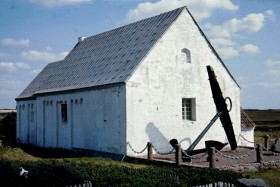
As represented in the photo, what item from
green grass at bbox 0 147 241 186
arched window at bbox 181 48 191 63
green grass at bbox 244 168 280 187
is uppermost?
arched window at bbox 181 48 191 63

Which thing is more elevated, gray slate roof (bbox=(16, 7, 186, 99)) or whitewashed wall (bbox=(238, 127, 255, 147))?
gray slate roof (bbox=(16, 7, 186, 99))

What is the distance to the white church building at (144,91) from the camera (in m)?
23.9

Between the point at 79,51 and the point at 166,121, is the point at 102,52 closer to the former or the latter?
the point at 79,51

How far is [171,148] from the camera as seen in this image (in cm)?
2523

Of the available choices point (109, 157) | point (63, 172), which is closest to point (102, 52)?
point (109, 157)

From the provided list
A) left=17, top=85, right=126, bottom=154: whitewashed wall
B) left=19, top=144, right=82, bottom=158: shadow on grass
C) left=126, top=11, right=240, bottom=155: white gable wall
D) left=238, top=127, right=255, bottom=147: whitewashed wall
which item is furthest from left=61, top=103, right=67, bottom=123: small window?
left=238, top=127, right=255, bottom=147: whitewashed wall

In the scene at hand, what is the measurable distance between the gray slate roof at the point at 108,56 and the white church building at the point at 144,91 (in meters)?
0.09

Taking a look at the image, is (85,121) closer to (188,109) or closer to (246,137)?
(188,109)

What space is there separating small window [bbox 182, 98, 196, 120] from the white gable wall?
0.35m

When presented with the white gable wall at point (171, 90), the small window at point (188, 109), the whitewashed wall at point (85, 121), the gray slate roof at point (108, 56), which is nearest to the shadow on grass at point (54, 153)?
the whitewashed wall at point (85, 121)

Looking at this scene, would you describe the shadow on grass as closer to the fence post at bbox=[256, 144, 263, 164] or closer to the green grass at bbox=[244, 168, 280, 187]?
the fence post at bbox=[256, 144, 263, 164]

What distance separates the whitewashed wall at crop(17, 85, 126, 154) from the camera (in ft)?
79.0

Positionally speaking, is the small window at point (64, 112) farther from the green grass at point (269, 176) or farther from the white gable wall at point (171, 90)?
the green grass at point (269, 176)

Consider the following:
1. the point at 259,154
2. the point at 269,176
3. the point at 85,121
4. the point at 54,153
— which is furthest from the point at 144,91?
the point at 54,153
